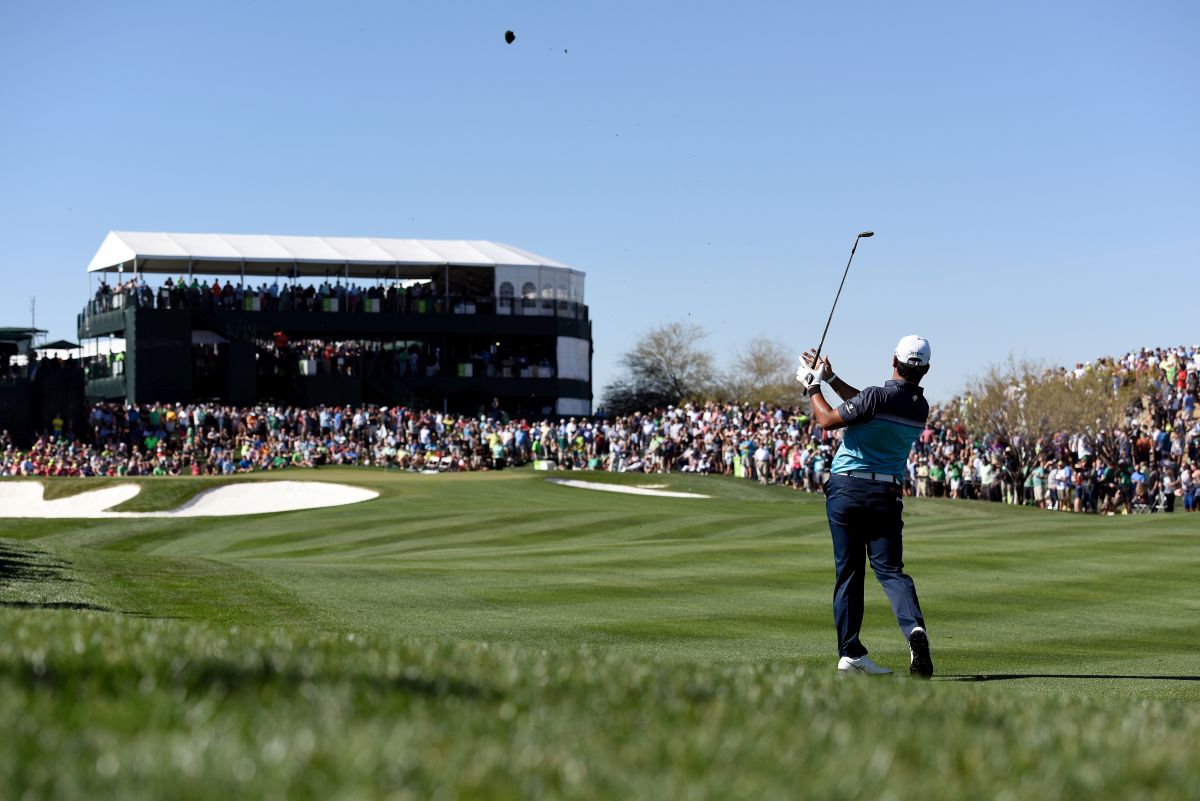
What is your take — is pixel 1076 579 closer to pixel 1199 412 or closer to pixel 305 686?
pixel 305 686

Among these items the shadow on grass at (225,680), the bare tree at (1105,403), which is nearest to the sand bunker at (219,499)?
the bare tree at (1105,403)

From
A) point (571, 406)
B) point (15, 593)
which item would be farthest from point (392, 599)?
point (571, 406)

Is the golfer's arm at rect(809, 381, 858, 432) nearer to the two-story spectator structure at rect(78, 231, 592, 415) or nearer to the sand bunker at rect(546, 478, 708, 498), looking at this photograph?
the sand bunker at rect(546, 478, 708, 498)

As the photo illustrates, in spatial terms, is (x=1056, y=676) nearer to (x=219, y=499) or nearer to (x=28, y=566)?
(x=28, y=566)

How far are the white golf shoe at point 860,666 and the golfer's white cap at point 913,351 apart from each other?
2.25 m

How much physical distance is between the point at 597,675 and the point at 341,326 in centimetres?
7576

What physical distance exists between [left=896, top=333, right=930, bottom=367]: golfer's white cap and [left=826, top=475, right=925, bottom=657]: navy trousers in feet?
3.17

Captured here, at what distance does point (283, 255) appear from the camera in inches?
3226

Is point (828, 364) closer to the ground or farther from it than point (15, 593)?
farther from it

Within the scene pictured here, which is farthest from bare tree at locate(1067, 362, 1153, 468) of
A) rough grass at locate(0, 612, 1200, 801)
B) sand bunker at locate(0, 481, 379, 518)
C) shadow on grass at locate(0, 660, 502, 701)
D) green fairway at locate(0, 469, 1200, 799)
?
shadow on grass at locate(0, 660, 502, 701)

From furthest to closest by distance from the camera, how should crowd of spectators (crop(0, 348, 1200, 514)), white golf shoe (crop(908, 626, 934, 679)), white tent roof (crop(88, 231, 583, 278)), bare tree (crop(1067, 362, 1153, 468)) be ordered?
white tent roof (crop(88, 231, 583, 278)), bare tree (crop(1067, 362, 1153, 468)), crowd of spectators (crop(0, 348, 1200, 514)), white golf shoe (crop(908, 626, 934, 679))

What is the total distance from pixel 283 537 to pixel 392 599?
1804 centimetres

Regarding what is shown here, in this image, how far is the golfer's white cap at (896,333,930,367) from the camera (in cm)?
1084

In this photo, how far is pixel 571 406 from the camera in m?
86.7
